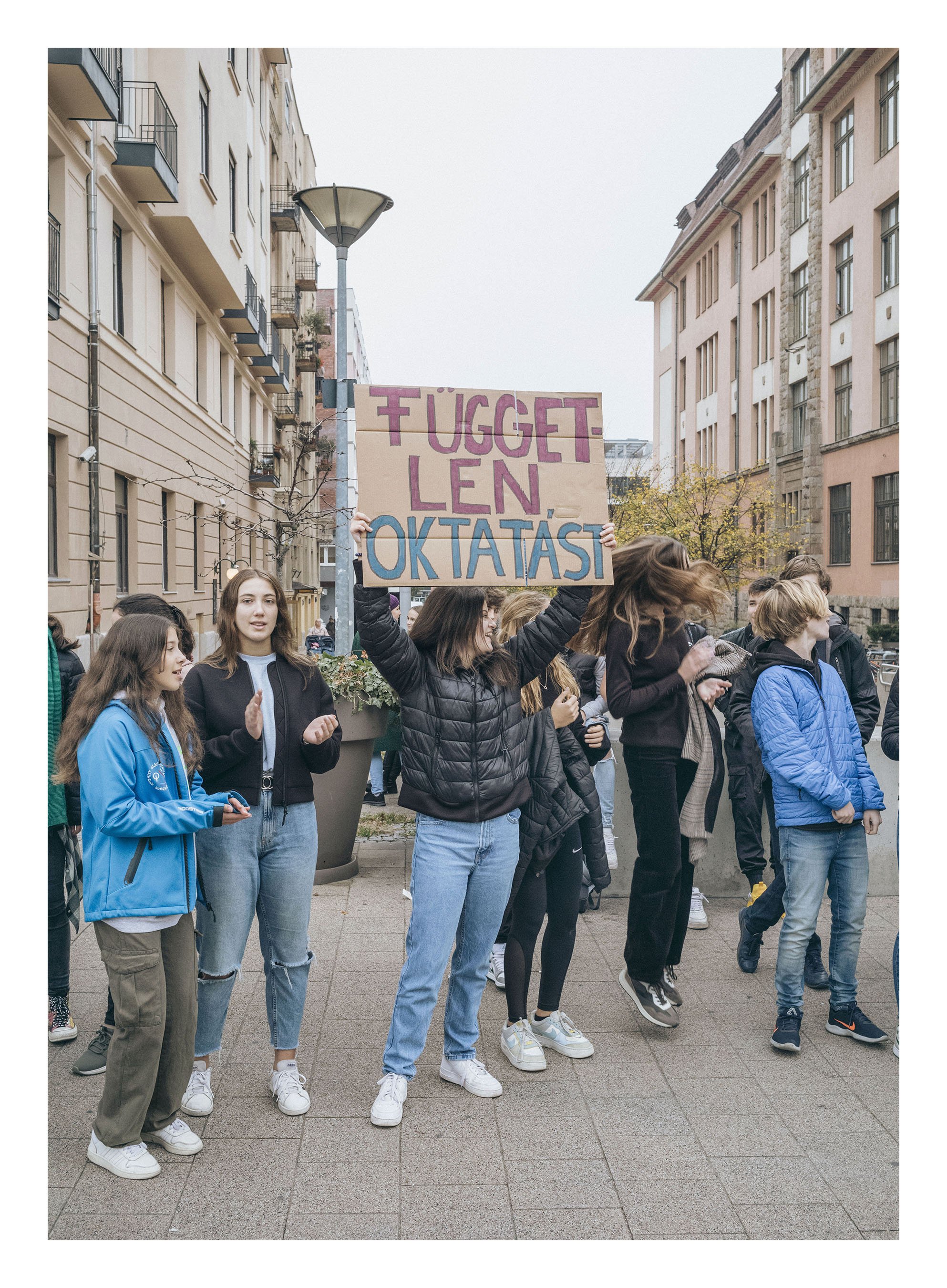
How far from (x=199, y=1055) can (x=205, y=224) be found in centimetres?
1890

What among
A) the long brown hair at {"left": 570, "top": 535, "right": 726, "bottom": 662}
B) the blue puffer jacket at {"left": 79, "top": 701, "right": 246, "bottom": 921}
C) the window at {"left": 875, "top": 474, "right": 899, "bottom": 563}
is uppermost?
the window at {"left": 875, "top": 474, "right": 899, "bottom": 563}

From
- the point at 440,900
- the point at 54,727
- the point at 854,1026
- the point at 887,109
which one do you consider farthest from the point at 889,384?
the point at 54,727

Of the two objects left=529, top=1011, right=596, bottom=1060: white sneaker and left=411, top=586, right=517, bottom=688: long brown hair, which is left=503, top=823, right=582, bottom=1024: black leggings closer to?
left=529, top=1011, right=596, bottom=1060: white sneaker

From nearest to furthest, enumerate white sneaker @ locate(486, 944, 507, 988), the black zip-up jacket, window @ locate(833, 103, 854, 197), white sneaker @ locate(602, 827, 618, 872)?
the black zip-up jacket < white sneaker @ locate(486, 944, 507, 988) < white sneaker @ locate(602, 827, 618, 872) < window @ locate(833, 103, 854, 197)

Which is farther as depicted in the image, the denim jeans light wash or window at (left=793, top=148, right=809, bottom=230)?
window at (left=793, top=148, right=809, bottom=230)

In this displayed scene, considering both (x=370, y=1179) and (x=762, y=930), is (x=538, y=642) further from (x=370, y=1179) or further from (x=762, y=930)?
(x=762, y=930)

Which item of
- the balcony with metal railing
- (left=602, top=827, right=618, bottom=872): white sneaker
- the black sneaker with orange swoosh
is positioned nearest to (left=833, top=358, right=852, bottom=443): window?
the balcony with metal railing

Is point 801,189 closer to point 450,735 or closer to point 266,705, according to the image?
point 450,735

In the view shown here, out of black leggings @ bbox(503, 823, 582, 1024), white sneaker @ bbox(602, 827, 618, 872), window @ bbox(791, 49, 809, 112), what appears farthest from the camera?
window @ bbox(791, 49, 809, 112)

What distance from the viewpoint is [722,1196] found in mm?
3268

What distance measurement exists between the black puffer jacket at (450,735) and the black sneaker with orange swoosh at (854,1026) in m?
1.83

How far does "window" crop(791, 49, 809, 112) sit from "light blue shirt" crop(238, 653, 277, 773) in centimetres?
3853

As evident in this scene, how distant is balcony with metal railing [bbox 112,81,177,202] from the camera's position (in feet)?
51.2

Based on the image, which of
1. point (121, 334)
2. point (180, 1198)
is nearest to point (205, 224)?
point (121, 334)
